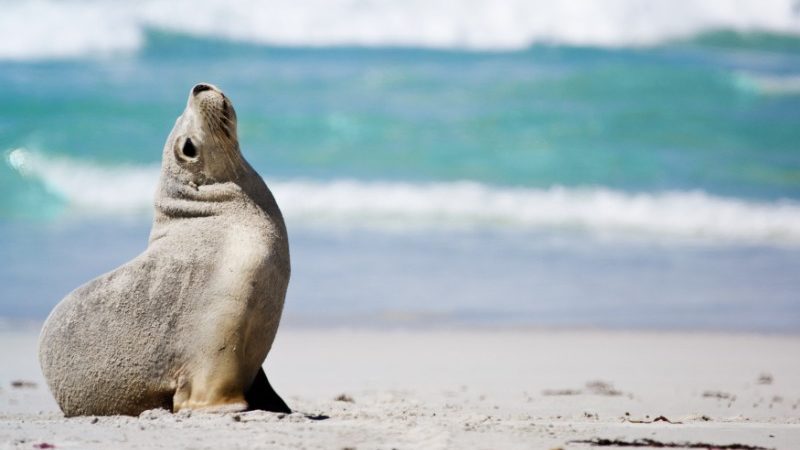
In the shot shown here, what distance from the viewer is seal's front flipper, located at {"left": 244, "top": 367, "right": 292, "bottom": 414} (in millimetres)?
5082

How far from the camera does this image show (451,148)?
56.9 ft

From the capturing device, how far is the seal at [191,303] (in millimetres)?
4941

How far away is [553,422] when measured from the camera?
5.12 metres

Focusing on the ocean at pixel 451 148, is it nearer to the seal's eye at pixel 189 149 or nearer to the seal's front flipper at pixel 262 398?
the seal's front flipper at pixel 262 398

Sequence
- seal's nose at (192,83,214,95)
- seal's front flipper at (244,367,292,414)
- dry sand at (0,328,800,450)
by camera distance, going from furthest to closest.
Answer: seal's nose at (192,83,214,95) → seal's front flipper at (244,367,292,414) → dry sand at (0,328,800,450)

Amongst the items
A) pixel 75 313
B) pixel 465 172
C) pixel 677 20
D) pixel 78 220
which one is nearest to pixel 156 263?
pixel 75 313

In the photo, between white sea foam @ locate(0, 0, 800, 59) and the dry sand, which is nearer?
the dry sand

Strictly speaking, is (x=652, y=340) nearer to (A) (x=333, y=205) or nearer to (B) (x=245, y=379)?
(B) (x=245, y=379)

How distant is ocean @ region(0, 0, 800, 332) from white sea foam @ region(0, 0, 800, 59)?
0.04 meters

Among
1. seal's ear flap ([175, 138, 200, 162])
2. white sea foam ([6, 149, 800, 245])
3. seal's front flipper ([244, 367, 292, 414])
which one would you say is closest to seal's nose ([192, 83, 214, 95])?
seal's ear flap ([175, 138, 200, 162])

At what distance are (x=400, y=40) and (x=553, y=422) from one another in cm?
1669

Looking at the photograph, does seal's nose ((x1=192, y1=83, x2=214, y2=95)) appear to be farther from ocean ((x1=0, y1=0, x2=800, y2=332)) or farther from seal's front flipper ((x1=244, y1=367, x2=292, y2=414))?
ocean ((x1=0, y1=0, x2=800, y2=332))

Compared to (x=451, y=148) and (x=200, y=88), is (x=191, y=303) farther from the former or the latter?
(x=451, y=148)

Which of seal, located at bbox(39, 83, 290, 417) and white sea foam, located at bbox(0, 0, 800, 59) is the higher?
white sea foam, located at bbox(0, 0, 800, 59)
